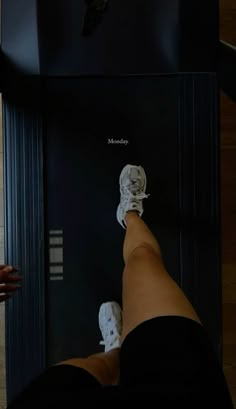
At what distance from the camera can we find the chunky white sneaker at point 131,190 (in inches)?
47.4

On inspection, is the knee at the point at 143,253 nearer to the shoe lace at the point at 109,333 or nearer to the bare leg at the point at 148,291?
the bare leg at the point at 148,291

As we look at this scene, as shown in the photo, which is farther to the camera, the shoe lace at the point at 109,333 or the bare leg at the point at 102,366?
the shoe lace at the point at 109,333

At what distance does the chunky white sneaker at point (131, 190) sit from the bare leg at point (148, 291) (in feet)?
0.57

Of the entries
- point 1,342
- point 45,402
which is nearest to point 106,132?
point 1,342

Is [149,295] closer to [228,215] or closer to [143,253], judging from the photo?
[143,253]

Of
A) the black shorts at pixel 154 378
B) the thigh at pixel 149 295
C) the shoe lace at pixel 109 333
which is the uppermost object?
the thigh at pixel 149 295

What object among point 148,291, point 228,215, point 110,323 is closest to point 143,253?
point 148,291

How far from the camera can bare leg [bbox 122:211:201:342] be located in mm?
726

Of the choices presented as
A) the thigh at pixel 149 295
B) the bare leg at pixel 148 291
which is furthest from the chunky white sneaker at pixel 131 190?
the thigh at pixel 149 295

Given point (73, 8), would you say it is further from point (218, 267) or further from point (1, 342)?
point (1, 342)

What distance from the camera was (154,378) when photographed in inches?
24.3

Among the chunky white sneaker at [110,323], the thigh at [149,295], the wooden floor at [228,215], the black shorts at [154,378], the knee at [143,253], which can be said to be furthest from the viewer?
the wooden floor at [228,215]

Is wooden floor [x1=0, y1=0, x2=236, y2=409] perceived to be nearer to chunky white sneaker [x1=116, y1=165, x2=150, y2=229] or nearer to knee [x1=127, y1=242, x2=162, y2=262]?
chunky white sneaker [x1=116, y1=165, x2=150, y2=229]

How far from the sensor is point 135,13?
122 centimetres
